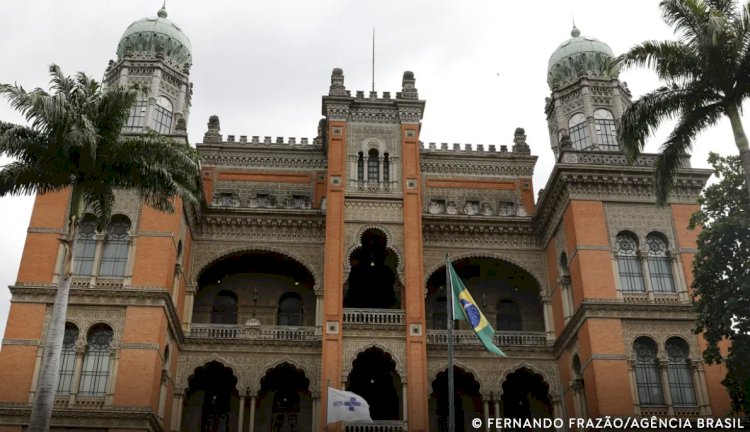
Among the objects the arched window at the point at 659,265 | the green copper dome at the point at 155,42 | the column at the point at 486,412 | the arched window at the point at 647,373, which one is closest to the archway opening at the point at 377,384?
the column at the point at 486,412

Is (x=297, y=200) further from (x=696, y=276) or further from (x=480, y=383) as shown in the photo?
(x=696, y=276)

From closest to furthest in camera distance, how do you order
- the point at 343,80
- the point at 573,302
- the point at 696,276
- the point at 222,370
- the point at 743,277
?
the point at 743,277 → the point at 696,276 → the point at 573,302 → the point at 222,370 → the point at 343,80

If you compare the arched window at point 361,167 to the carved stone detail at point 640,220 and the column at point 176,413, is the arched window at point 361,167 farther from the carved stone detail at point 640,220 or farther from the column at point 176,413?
the column at point 176,413

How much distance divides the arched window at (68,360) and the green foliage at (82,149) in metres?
6.68

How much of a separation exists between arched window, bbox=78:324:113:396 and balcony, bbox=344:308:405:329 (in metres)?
9.12

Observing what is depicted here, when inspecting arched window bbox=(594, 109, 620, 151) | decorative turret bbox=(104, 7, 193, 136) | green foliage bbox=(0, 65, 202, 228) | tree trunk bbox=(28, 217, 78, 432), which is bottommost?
tree trunk bbox=(28, 217, 78, 432)

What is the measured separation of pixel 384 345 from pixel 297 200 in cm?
949

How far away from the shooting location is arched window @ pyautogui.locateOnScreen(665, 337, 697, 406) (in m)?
28.6

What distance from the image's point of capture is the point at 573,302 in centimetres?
3183

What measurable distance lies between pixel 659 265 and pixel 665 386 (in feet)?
16.0

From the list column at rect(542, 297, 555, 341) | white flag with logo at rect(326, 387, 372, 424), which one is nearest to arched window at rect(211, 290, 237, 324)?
white flag with logo at rect(326, 387, 372, 424)

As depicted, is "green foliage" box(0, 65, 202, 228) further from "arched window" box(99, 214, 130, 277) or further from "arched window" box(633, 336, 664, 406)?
"arched window" box(633, 336, 664, 406)

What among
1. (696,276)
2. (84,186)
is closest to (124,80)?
(84,186)

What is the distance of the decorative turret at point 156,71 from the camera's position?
3538 cm
